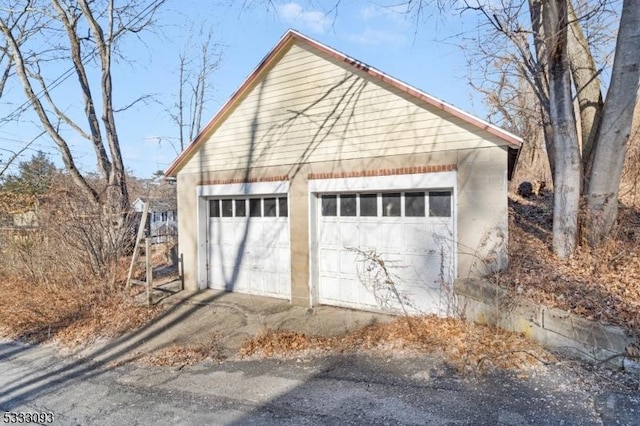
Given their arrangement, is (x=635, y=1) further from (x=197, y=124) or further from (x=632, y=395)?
(x=197, y=124)

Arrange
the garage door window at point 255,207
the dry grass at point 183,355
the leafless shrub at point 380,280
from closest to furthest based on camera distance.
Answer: the dry grass at point 183,355
the leafless shrub at point 380,280
the garage door window at point 255,207

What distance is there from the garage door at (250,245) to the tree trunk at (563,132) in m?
4.98

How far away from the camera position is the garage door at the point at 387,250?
6.52 metres

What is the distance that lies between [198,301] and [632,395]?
7467 millimetres

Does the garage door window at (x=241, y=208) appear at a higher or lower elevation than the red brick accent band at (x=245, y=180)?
lower

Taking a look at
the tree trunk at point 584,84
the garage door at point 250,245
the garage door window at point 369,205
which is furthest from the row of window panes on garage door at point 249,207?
the tree trunk at point 584,84

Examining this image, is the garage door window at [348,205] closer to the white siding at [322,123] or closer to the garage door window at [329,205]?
the garage door window at [329,205]

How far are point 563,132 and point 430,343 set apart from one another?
13.0ft

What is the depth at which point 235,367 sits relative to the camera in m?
5.38

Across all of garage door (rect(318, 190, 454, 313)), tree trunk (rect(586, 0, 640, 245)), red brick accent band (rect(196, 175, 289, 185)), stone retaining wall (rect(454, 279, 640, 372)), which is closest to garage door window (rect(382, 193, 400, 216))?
garage door (rect(318, 190, 454, 313))

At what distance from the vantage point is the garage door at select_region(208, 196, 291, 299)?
8406mm

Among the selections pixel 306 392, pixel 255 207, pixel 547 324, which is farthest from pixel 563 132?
pixel 255 207

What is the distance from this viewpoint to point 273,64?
27.1 feet

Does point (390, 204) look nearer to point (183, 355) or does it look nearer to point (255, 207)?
point (255, 207)
